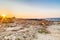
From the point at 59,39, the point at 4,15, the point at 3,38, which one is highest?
the point at 4,15

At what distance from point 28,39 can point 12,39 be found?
710 mm

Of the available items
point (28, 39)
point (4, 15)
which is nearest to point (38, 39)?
point (28, 39)

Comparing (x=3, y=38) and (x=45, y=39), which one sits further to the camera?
(x=45, y=39)

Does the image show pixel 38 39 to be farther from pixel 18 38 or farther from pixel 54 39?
pixel 18 38

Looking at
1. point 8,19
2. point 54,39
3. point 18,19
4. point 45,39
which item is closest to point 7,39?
point 45,39

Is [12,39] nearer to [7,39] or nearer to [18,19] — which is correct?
[7,39]

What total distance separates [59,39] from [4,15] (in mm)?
4062

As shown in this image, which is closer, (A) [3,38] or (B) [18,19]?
(A) [3,38]

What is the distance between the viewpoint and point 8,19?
8.37m

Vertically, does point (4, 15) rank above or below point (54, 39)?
above

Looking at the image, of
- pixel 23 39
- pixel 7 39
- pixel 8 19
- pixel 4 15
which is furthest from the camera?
pixel 8 19

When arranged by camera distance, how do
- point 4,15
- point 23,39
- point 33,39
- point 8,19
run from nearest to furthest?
point 23,39 → point 33,39 → point 4,15 → point 8,19

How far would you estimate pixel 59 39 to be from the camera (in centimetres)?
502

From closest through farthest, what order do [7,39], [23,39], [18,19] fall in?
[7,39], [23,39], [18,19]
